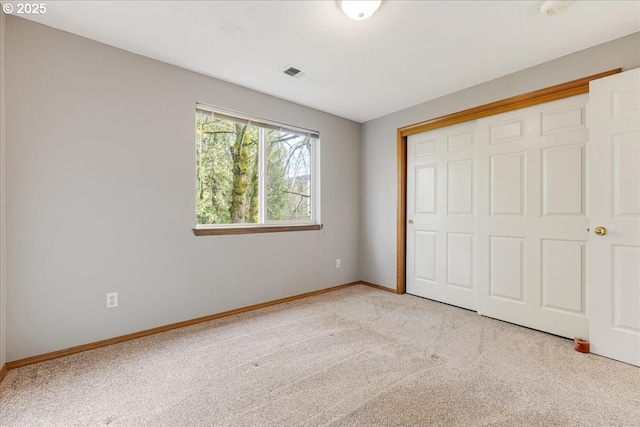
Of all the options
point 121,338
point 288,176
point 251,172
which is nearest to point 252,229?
point 251,172

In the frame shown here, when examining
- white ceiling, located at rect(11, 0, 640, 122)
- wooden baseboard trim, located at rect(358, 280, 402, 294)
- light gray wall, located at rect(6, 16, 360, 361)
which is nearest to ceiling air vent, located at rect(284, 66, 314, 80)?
white ceiling, located at rect(11, 0, 640, 122)

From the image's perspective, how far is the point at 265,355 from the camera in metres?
2.08

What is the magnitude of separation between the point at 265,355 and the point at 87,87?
2.40m

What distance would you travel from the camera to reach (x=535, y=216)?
256 cm

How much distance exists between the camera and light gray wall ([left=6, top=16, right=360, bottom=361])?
1941mm

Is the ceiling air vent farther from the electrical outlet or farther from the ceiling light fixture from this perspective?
the electrical outlet

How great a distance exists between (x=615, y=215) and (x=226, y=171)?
10.7ft

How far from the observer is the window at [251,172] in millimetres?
2863

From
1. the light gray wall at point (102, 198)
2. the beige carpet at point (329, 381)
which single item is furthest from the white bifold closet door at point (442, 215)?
the light gray wall at point (102, 198)

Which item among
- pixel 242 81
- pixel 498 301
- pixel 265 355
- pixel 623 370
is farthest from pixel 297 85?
pixel 623 370

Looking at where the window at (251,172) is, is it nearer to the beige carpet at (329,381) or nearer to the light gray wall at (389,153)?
the light gray wall at (389,153)

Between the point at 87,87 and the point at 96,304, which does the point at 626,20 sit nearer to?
the point at 87,87

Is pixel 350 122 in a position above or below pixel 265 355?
above

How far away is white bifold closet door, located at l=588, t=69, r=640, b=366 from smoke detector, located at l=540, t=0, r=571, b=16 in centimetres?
73
